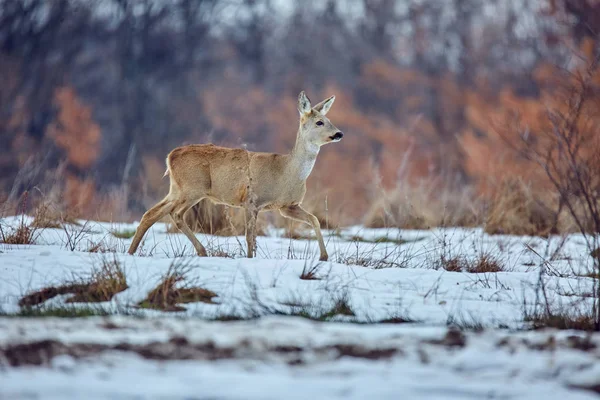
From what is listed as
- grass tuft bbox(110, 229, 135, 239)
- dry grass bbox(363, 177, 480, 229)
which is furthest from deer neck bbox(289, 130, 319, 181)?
dry grass bbox(363, 177, 480, 229)

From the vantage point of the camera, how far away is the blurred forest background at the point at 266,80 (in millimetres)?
26219

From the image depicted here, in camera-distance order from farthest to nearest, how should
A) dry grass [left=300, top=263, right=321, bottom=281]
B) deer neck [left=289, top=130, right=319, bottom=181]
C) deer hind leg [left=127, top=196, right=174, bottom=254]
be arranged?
1. deer neck [left=289, top=130, right=319, bottom=181]
2. deer hind leg [left=127, top=196, right=174, bottom=254]
3. dry grass [left=300, top=263, right=321, bottom=281]

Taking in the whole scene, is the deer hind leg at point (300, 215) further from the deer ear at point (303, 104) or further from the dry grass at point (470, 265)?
the dry grass at point (470, 265)

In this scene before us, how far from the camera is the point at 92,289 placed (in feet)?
20.6

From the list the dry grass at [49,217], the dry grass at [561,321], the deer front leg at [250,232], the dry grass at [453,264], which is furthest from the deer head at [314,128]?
the dry grass at [561,321]

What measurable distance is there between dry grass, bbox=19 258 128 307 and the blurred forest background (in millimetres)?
15828

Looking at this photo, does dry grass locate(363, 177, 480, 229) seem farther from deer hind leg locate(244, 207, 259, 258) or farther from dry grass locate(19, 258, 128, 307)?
dry grass locate(19, 258, 128, 307)

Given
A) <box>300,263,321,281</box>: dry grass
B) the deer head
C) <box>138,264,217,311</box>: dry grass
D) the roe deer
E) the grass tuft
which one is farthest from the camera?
the grass tuft

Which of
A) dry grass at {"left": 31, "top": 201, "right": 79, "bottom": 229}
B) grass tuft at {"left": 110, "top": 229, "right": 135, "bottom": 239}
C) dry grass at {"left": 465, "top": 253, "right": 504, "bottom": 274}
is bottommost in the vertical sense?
dry grass at {"left": 465, "top": 253, "right": 504, "bottom": 274}

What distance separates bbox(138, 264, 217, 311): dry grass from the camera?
6.07m

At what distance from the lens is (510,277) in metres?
7.49

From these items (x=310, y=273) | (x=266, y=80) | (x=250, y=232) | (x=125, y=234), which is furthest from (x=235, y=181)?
(x=266, y=80)

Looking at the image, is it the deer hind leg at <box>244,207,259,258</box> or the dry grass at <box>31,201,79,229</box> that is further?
the dry grass at <box>31,201,79,229</box>

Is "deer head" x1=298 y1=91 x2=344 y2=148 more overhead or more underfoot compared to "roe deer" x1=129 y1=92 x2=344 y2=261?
more overhead
